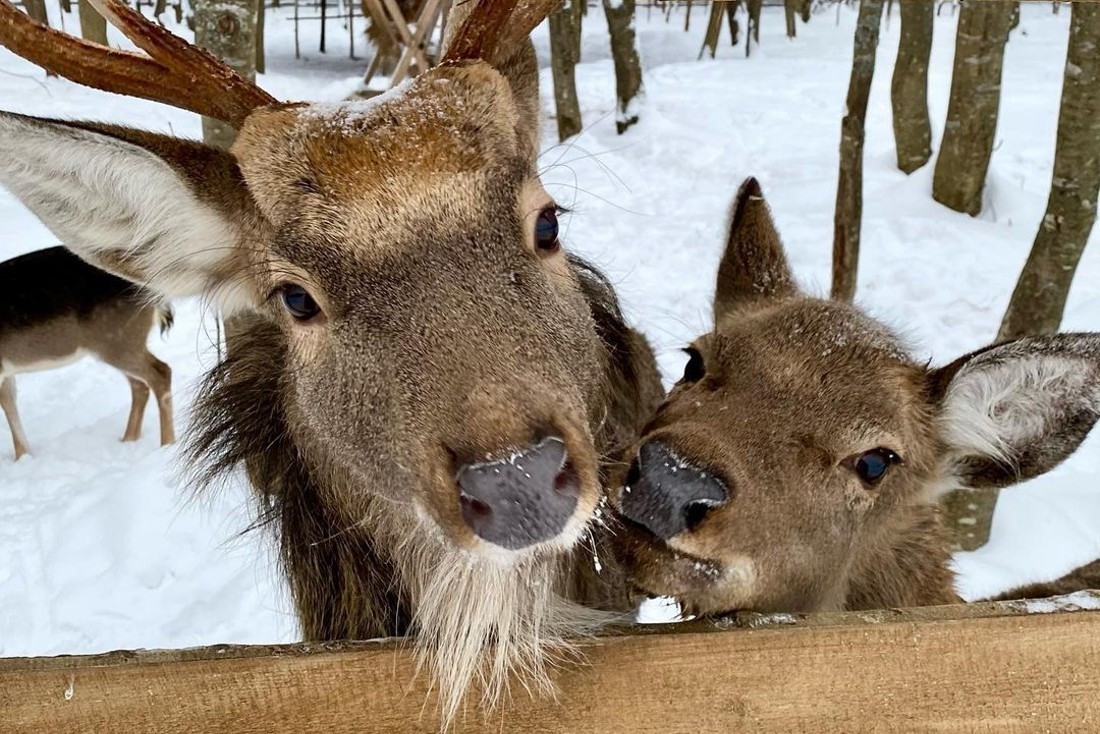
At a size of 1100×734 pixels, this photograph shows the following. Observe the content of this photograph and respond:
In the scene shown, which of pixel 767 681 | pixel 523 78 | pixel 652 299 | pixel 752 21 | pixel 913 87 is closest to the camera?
pixel 767 681

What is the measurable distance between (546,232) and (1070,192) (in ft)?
11.0

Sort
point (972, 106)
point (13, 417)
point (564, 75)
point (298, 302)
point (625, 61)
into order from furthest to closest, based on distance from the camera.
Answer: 1. point (625, 61)
2. point (564, 75)
3. point (972, 106)
4. point (13, 417)
5. point (298, 302)

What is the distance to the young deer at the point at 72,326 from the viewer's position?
6.84 meters

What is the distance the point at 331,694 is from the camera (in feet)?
5.42

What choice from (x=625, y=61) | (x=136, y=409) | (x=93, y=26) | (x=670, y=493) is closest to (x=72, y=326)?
(x=136, y=409)

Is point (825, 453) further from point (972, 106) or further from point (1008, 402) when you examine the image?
point (972, 106)

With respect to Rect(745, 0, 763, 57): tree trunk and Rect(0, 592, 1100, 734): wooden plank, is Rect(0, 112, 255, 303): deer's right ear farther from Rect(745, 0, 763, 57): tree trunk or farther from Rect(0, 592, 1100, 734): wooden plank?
Rect(745, 0, 763, 57): tree trunk

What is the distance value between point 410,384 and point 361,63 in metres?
21.0

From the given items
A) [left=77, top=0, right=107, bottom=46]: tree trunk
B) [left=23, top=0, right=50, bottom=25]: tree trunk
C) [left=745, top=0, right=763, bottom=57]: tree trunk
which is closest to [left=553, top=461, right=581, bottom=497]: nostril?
[left=77, top=0, right=107, bottom=46]: tree trunk

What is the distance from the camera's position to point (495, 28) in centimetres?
231

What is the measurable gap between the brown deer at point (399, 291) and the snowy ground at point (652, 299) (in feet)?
1.82

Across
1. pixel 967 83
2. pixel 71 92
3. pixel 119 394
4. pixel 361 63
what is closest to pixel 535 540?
pixel 119 394

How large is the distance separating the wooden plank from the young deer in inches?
226

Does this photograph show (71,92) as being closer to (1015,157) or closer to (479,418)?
(1015,157)
